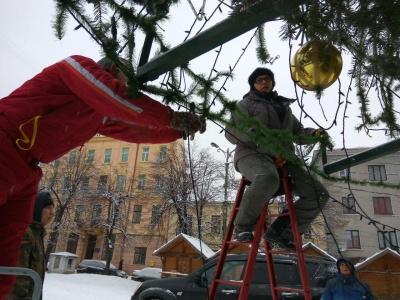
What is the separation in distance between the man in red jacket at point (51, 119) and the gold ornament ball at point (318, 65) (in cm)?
68

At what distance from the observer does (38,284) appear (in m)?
1.52

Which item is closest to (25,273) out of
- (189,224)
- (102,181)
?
(189,224)

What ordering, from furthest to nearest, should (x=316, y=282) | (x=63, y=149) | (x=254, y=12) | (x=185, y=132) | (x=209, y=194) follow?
(x=209, y=194) → (x=316, y=282) → (x=63, y=149) → (x=185, y=132) → (x=254, y=12)

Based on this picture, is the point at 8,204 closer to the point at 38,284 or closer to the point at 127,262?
the point at 38,284

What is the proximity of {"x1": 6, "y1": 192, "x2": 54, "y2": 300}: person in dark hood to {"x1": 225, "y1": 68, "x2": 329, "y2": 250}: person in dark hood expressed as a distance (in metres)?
1.72

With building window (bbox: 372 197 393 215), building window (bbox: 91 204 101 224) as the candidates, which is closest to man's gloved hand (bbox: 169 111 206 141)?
building window (bbox: 91 204 101 224)

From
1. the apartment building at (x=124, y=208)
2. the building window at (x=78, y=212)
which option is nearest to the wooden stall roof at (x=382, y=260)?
the apartment building at (x=124, y=208)

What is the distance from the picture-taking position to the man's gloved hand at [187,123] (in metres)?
1.61

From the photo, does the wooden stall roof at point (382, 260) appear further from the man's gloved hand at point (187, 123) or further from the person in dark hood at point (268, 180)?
the man's gloved hand at point (187, 123)

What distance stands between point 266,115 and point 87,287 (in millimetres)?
12837

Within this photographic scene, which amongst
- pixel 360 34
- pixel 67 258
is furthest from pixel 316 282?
pixel 67 258

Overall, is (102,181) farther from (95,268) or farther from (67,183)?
(95,268)

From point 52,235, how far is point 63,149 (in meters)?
22.5

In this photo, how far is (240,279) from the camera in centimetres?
665
